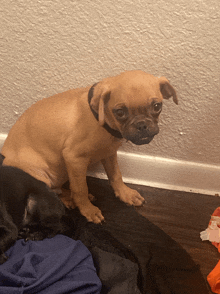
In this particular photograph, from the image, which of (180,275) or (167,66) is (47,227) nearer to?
(180,275)

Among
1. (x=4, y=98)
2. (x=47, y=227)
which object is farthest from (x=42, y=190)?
(x=4, y=98)

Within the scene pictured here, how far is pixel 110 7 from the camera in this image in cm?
121

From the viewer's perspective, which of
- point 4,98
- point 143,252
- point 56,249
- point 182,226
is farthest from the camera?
point 4,98

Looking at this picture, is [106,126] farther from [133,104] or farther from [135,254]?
[135,254]

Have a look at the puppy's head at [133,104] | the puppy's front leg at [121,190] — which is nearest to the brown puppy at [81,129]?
the puppy's head at [133,104]

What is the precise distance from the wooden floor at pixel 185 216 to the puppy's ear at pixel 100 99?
0.75 meters

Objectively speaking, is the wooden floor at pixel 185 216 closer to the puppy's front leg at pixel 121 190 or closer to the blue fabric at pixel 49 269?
the puppy's front leg at pixel 121 190

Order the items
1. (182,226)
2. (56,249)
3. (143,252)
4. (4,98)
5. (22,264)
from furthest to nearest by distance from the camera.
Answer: (4,98) → (182,226) → (143,252) → (56,249) → (22,264)

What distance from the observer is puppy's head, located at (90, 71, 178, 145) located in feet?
3.21

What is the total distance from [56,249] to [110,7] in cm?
116

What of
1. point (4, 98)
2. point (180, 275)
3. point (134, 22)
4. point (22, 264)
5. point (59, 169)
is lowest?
point (180, 275)

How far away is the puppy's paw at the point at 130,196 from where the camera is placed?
1553 mm

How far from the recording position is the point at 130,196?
5.15 ft

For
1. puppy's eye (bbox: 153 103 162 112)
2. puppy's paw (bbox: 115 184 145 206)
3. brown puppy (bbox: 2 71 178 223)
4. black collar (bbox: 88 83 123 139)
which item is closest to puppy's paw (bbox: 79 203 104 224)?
brown puppy (bbox: 2 71 178 223)
